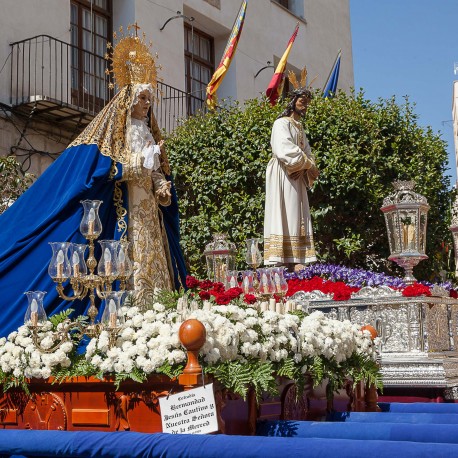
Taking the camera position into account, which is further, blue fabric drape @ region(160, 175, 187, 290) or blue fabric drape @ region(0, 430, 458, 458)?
blue fabric drape @ region(160, 175, 187, 290)

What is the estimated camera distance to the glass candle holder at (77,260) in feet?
14.3

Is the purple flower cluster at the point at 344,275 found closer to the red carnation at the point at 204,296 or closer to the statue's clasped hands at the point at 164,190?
→ the statue's clasped hands at the point at 164,190

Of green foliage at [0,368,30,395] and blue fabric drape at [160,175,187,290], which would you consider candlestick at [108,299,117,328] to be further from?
blue fabric drape at [160,175,187,290]

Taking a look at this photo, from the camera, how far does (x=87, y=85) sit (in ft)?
46.2

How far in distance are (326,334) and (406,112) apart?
9.09 m

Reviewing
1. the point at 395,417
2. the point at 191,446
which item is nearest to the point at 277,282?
the point at 395,417

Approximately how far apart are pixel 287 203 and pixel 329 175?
354 centimetres

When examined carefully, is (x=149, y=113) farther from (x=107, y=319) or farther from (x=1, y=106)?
(x=1, y=106)

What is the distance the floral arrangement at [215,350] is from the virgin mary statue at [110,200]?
0.95 meters

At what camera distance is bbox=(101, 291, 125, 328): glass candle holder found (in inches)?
155

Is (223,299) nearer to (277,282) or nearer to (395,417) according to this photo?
(277,282)

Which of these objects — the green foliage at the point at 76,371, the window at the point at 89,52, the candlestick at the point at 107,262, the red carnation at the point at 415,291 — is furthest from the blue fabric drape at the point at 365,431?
the window at the point at 89,52

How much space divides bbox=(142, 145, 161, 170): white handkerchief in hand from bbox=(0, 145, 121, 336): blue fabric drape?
0.25m

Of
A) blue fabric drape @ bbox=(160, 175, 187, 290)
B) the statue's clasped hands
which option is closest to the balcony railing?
blue fabric drape @ bbox=(160, 175, 187, 290)
